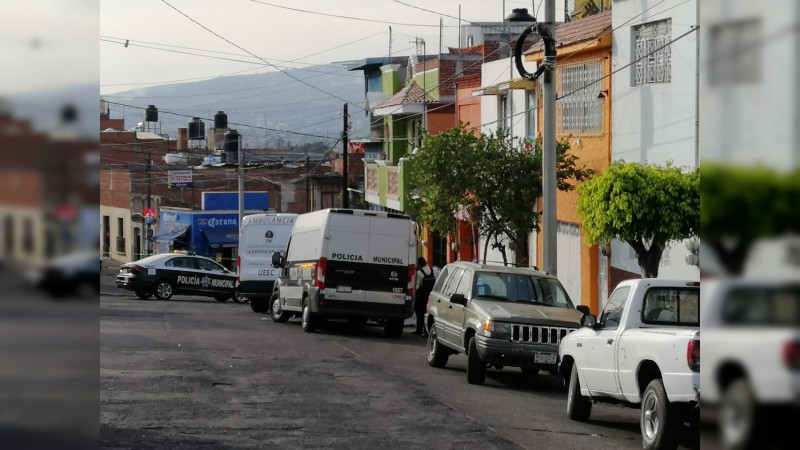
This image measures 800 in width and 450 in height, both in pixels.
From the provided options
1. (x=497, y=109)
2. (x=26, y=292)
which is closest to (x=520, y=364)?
(x=26, y=292)

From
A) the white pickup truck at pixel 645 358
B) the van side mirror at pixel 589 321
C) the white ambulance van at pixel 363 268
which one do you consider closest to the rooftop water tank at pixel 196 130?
the white ambulance van at pixel 363 268

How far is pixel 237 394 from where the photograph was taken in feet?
49.4

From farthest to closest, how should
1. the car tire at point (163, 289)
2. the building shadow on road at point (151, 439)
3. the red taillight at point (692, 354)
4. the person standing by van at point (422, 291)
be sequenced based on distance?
1. the car tire at point (163, 289)
2. the person standing by van at point (422, 291)
3. the building shadow on road at point (151, 439)
4. the red taillight at point (692, 354)

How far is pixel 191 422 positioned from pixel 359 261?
1319cm

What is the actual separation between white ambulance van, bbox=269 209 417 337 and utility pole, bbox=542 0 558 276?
398cm

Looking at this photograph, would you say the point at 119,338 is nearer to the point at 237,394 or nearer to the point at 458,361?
the point at 458,361

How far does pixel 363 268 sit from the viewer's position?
25.7 meters

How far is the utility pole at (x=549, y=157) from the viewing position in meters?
22.0

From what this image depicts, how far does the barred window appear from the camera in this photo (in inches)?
862

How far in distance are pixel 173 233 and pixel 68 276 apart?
209 feet

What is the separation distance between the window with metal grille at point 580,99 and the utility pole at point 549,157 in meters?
4.16

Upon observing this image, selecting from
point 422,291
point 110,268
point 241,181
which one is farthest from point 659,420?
point 110,268

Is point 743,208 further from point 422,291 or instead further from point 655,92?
point 422,291

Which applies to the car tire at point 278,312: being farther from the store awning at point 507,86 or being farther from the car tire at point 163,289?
the car tire at point 163,289
